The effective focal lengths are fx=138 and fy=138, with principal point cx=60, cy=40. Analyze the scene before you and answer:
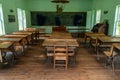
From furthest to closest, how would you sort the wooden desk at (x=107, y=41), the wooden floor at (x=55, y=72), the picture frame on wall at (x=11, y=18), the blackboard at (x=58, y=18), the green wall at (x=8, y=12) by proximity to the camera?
1. the blackboard at (x=58, y=18)
2. the picture frame on wall at (x=11, y=18)
3. the green wall at (x=8, y=12)
4. the wooden desk at (x=107, y=41)
5. the wooden floor at (x=55, y=72)

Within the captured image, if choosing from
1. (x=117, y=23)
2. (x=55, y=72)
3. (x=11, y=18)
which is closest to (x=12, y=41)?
(x=55, y=72)

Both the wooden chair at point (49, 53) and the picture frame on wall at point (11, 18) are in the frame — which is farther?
the picture frame on wall at point (11, 18)

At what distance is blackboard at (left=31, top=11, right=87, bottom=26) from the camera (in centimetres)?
1053

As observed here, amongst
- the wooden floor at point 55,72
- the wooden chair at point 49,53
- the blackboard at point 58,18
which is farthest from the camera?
the blackboard at point 58,18

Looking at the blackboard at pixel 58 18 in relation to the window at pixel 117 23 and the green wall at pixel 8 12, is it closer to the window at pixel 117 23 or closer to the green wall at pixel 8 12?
the green wall at pixel 8 12

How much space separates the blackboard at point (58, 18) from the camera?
10.5m

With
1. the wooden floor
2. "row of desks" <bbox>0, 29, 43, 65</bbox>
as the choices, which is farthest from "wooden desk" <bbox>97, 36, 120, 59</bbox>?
"row of desks" <bbox>0, 29, 43, 65</bbox>

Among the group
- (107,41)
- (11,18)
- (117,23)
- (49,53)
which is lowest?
(49,53)

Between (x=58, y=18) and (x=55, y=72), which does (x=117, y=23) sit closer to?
(x=55, y=72)

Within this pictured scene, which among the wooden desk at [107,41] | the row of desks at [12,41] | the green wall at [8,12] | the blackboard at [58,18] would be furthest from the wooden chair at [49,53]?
the blackboard at [58,18]

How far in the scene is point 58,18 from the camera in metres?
10.6

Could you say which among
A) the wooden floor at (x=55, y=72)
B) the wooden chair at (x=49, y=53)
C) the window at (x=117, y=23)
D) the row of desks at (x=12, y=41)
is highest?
the window at (x=117, y=23)

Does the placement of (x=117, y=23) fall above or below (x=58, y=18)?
below

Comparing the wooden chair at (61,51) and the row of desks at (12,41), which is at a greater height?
the row of desks at (12,41)
